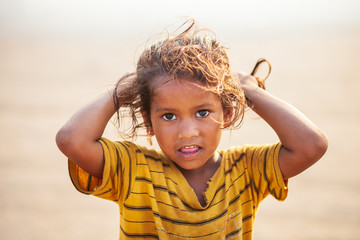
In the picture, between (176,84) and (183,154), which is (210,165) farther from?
(176,84)

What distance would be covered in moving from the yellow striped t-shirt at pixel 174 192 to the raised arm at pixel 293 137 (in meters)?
0.05

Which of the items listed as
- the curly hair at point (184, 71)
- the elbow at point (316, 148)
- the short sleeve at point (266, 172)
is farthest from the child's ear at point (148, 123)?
the elbow at point (316, 148)

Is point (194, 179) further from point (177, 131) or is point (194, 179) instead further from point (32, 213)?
point (32, 213)

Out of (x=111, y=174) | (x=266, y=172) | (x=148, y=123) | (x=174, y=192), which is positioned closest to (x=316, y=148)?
(x=266, y=172)

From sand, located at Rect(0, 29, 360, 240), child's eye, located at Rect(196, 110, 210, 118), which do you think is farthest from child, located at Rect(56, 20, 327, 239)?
sand, located at Rect(0, 29, 360, 240)

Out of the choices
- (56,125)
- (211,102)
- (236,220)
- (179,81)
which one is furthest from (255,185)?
(56,125)

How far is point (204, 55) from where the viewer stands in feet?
6.40

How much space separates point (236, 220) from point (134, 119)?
0.66 metres

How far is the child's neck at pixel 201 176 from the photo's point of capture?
76.8 inches

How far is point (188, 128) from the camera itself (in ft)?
5.96

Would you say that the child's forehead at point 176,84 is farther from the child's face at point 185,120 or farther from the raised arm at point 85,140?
the raised arm at point 85,140

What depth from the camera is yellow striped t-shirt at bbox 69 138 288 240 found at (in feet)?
6.07

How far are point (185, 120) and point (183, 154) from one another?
0.48 ft

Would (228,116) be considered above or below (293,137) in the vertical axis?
above
